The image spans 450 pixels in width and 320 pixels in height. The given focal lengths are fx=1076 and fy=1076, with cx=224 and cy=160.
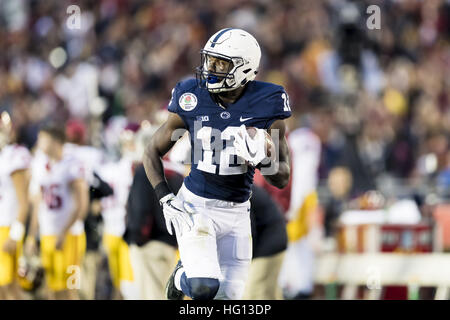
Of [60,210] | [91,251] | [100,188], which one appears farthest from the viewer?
[91,251]

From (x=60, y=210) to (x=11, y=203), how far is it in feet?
1.64

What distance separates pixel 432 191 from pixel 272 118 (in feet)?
17.3

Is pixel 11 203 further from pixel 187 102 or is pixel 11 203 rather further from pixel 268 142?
pixel 268 142

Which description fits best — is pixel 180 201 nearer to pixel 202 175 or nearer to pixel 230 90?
pixel 202 175

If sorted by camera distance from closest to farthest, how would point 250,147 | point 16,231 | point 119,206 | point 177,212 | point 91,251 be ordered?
1. point 250,147
2. point 177,212
3. point 16,231
4. point 119,206
5. point 91,251

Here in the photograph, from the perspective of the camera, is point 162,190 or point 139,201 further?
point 139,201

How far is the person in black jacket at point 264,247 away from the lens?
6.83 metres


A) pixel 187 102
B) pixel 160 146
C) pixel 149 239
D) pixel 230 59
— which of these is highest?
pixel 230 59

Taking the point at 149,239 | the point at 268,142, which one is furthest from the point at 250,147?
the point at 149,239

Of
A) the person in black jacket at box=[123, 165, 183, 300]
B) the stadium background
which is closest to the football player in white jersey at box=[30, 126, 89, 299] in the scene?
the person in black jacket at box=[123, 165, 183, 300]

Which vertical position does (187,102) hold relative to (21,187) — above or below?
above

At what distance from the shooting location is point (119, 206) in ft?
28.7

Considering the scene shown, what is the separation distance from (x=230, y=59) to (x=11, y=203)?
2916mm
